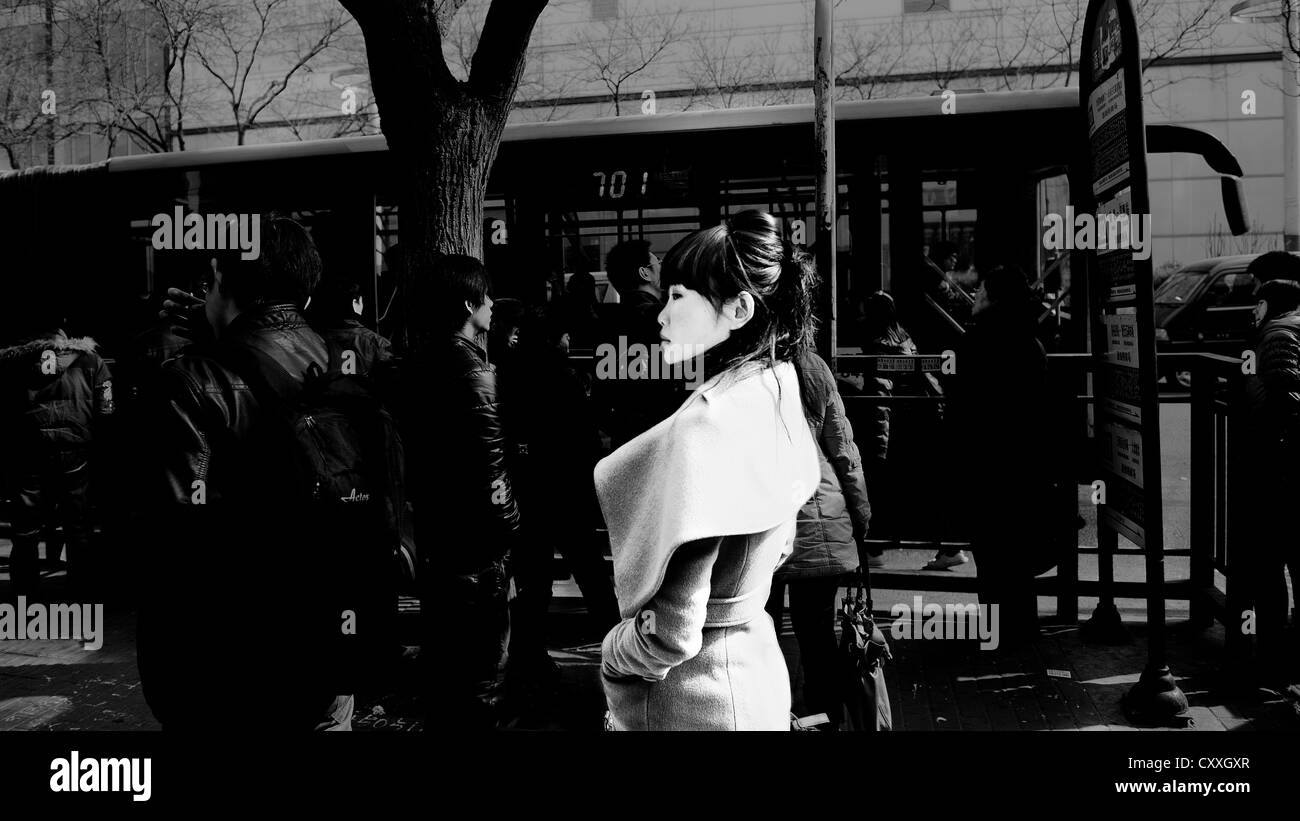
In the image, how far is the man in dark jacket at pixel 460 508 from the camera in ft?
13.1

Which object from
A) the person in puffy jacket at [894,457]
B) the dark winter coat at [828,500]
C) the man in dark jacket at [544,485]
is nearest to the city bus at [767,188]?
the person in puffy jacket at [894,457]

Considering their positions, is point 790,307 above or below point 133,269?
below

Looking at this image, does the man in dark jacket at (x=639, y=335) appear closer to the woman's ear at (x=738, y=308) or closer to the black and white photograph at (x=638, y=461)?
the black and white photograph at (x=638, y=461)

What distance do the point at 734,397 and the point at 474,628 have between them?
2225mm

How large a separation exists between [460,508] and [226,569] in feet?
4.73

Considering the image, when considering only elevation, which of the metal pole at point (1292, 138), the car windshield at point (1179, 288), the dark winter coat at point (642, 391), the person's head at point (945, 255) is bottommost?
the dark winter coat at point (642, 391)

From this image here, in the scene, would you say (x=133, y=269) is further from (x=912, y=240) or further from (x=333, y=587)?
(x=333, y=587)

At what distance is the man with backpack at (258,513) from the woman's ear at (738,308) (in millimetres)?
1077

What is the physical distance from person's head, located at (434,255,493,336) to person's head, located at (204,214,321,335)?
1221 mm

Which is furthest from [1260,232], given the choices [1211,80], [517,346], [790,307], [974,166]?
[790,307]

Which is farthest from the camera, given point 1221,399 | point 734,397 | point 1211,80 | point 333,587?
point 1211,80

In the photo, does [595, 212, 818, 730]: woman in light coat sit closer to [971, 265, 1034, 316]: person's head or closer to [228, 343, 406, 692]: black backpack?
[228, 343, 406, 692]: black backpack

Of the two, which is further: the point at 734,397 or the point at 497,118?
the point at 497,118

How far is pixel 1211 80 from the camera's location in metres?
22.8
